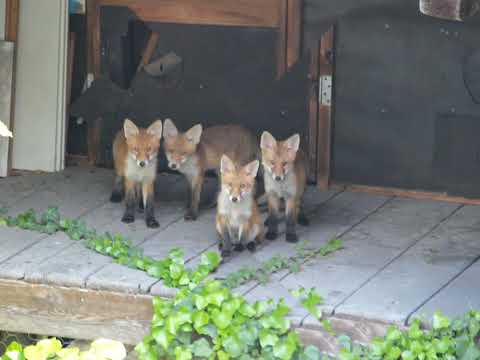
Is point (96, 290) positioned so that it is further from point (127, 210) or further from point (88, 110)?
point (88, 110)

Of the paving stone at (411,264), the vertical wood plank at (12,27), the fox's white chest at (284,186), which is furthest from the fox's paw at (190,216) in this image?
the vertical wood plank at (12,27)

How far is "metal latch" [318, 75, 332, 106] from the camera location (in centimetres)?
736

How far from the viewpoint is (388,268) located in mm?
5988

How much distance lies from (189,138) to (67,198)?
3.12 feet

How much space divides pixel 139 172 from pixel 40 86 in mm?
1307

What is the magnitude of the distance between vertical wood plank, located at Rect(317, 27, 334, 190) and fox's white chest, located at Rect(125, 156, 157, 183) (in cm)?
119

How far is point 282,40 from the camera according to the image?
741cm

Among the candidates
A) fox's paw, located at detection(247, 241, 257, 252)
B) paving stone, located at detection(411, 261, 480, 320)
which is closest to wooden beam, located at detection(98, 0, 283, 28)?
fox's paw, located at detection(247, 241, 257, 252)

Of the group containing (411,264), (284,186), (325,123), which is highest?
(325,123)

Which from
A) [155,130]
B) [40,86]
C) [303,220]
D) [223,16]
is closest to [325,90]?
[223,16]

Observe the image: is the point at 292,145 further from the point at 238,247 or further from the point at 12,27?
the point at 12,27

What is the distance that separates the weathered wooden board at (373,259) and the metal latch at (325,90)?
812 millimetres

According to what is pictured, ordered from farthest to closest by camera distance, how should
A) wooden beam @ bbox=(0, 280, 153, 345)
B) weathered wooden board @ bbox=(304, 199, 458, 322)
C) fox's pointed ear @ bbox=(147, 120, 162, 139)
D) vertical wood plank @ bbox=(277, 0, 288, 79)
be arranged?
vertical wood plank @ bbox=(277, 0, 288, 79) < fox's pointed ear @ bbox=(147, 120, 162, 139) < wooden beam @ bbox=(0, 280, 153, 345) < weathered wooden board @ bbox=(304, 199, 458, 322)

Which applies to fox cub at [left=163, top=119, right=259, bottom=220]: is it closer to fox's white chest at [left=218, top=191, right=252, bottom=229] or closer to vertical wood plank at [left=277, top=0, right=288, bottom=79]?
vertical wood plank at [left=277, top=0, right=288, bottom=79]
